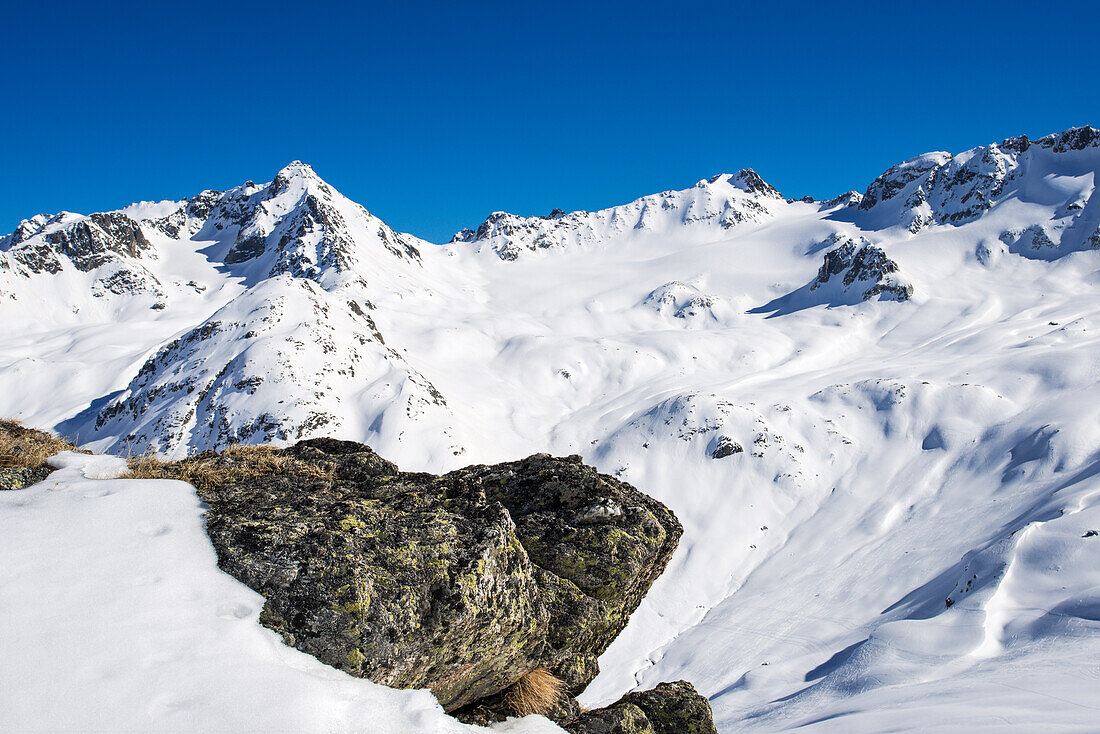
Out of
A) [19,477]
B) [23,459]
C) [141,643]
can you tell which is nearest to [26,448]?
[23,459]

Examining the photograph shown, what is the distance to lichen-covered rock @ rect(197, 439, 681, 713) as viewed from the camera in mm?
6402

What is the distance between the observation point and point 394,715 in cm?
562

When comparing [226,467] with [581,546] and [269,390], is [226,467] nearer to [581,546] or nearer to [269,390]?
[581,546]

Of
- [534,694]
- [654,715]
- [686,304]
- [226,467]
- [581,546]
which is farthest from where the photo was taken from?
[686,304]

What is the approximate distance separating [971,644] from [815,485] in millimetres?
60209

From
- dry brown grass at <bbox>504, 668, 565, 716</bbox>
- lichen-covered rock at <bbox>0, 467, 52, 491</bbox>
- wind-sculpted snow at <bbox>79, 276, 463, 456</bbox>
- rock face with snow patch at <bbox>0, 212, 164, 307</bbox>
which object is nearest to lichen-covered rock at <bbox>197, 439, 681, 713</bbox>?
dry brown grass at <bbox>504, 668, 565, 716</bbox>

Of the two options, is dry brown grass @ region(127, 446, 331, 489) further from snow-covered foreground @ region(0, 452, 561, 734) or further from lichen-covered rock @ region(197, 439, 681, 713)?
snow-covered foreground @ region(0, 452, 561, 734)

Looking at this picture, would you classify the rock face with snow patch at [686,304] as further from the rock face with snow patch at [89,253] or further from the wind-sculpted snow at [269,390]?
the rock face with snow patch at [89,253]

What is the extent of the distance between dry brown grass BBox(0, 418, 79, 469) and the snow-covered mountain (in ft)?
53.0

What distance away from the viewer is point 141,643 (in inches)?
205

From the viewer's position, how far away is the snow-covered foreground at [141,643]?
4.67 meters

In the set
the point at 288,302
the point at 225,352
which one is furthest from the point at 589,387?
the point at 225,352

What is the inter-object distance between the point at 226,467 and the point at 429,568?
3.81 m

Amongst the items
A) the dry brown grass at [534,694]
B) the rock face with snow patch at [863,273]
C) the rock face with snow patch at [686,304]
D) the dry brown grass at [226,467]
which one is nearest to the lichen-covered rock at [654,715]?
the dry brown grass at [534,694]
